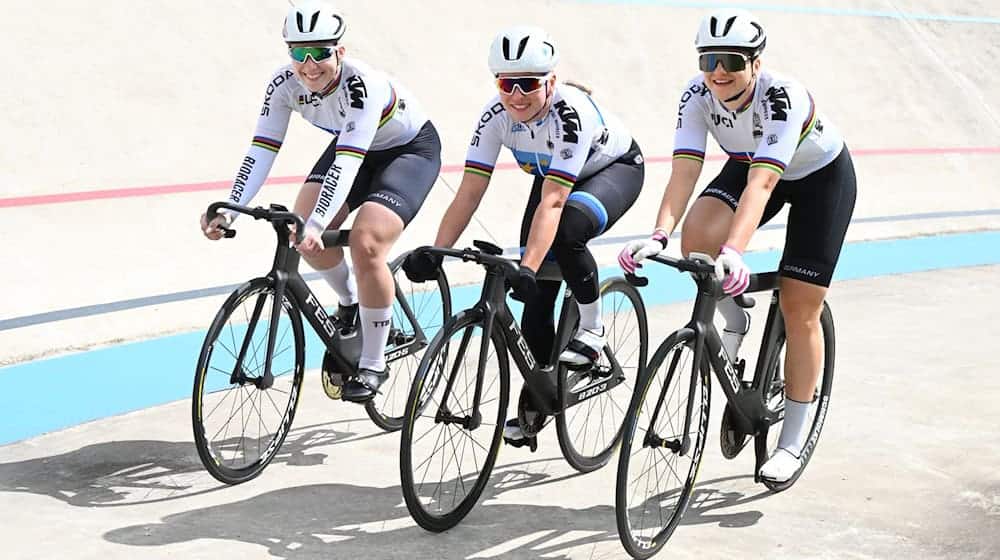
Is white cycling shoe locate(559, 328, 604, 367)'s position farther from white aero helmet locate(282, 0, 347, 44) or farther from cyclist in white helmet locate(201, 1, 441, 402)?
white aero helmet locate(282, 0, 347, 44)

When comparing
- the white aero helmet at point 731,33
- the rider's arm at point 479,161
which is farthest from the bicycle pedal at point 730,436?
the white aero helmet at point 731,33

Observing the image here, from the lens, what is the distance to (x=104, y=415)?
5.39 m

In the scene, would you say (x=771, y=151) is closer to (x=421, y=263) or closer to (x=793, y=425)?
(x=793, y=425)

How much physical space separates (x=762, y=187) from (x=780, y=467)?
3.26ft

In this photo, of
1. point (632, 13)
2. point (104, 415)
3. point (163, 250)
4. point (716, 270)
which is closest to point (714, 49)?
point (716, 270)

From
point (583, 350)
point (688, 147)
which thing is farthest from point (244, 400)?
point (688, 147)

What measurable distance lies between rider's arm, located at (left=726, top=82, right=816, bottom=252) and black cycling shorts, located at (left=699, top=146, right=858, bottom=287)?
0.27 metres

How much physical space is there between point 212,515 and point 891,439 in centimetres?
256

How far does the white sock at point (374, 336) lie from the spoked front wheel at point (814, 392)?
1393 mm

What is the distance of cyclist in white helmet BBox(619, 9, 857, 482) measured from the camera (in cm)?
399

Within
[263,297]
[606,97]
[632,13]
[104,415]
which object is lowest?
[104,415]

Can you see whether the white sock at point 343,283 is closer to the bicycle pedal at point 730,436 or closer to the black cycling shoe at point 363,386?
the black cycling shoe at point 363,386

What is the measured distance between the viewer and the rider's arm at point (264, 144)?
481 centimetres

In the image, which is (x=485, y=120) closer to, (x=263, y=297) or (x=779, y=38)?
(x=263, y=297)
